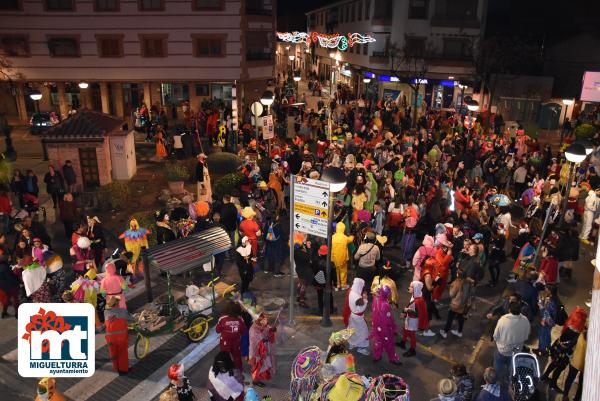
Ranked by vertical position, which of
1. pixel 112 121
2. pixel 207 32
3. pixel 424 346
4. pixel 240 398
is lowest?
pixel 424 346

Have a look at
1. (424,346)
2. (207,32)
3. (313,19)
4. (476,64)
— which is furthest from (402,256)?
(313,19)

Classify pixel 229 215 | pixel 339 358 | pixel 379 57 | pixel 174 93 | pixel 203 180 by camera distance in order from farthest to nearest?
pixel 379 57, pixel 174 93, pixel 203 180, pixel 229 215, pixel 339 358

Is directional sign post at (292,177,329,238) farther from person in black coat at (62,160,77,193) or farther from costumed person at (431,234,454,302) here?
person in black coat at (62,160,77,193)

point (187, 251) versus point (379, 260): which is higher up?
point (187, 251)

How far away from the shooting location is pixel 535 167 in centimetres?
1802

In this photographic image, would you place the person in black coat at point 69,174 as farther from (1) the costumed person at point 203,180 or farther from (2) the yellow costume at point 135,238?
(2) the yellow costume at point 135,238

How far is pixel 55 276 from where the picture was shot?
34.7 feet

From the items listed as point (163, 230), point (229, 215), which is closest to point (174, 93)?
point (229, 215)

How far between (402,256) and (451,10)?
30864 mm

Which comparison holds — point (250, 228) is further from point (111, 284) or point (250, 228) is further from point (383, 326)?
point (383, 326)

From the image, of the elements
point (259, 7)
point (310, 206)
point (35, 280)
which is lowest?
point (35, 280)

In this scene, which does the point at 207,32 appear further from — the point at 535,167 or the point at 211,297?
the point at 211,297
